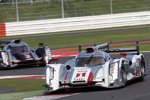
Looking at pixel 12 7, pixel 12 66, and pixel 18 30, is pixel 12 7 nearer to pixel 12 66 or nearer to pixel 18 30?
pixel 18 30

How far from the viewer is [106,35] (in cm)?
3625

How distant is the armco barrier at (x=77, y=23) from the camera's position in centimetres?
3934

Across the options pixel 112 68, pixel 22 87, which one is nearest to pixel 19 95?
pixel 22 87

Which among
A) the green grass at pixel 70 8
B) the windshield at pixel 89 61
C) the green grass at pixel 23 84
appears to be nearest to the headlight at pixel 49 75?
the windshield at pixel 89 61

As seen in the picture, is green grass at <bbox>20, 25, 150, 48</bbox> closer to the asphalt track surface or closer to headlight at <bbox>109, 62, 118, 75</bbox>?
the asphalt track surface

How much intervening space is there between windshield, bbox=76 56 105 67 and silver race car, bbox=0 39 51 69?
726 centimetres

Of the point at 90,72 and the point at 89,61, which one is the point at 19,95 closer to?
the point at 90,72

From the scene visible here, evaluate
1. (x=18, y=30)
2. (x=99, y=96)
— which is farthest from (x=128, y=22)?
(x=99, y=96)

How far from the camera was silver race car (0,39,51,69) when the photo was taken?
70.0ft

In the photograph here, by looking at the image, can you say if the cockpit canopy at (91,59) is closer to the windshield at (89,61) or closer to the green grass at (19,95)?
the windshield at (89,61)

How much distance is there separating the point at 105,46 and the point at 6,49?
6.46 metres

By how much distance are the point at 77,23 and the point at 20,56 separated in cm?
1944

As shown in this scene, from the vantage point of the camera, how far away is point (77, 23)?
4062 cm

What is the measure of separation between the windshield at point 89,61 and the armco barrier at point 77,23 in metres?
25.1
